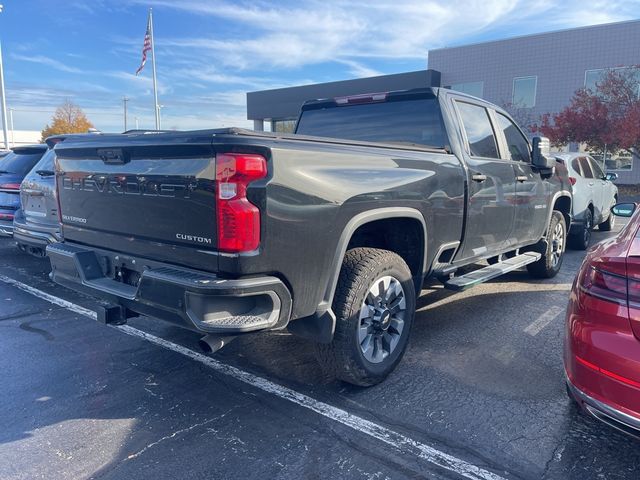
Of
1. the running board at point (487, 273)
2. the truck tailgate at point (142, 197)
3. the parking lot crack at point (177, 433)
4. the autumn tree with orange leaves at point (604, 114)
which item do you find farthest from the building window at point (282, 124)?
the parking lot crack at point (177, 433)

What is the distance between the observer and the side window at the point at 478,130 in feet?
15.0

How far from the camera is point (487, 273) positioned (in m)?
4.62

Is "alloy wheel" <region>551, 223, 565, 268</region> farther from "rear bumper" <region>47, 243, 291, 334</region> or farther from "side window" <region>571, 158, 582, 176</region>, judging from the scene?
"rear bumper" <region>47, 243, 291, 334</region>

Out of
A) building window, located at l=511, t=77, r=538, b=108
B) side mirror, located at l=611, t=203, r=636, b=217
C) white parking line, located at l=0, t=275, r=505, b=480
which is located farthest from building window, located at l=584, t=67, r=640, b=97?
white parking line, located at l=0, t=275, r=505, b=480

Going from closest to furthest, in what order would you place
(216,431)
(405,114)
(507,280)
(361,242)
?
(216,431) → (361,242) → (405,114) → (507,280)

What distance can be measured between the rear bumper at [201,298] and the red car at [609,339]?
154 centimetres

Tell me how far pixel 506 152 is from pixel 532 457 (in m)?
3.25

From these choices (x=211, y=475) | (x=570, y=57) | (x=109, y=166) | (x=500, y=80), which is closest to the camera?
(x=211, y=475)

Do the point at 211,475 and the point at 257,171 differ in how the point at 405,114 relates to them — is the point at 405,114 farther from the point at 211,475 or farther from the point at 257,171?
the point at 211,475

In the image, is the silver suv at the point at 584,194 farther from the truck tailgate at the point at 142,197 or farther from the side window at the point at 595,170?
the truck tailgate at the point at 142,197

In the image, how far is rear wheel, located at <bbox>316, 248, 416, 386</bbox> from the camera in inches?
127

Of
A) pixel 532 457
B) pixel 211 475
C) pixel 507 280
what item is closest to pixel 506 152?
pixel 507 280

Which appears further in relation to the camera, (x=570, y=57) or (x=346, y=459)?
(x=570, y=57)

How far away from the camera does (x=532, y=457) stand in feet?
8.98
